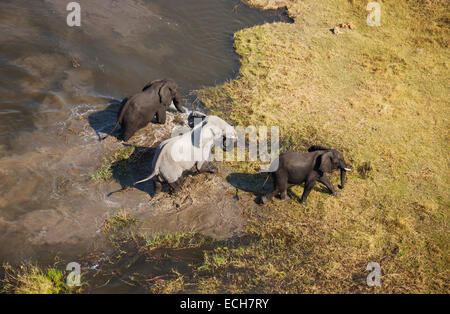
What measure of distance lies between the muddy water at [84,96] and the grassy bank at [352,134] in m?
1.06

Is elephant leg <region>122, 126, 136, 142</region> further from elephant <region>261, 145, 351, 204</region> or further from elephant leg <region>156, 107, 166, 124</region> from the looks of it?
elephant <region>261, 145, 351, 204</region>

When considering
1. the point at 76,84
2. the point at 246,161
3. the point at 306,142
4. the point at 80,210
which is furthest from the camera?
the point at 76,84

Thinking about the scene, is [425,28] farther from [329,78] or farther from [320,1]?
[329,78]

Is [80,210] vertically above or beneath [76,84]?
beneath

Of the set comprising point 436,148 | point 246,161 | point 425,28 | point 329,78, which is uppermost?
point 425,28

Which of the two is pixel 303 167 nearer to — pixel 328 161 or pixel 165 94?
pixel 328 161

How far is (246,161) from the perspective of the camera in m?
8.19

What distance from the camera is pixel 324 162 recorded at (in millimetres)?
6840

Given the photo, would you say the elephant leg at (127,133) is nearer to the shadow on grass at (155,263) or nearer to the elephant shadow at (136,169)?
the elephant shadow at (136,169)

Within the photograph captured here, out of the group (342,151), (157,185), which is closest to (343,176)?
(342,151)

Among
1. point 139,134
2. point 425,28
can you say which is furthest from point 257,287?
point 425,28

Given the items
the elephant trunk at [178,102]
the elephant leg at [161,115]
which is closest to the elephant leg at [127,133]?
the elephant leg at [161,115]

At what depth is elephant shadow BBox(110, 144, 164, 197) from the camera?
7.38 meters

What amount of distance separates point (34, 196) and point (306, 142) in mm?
6257
